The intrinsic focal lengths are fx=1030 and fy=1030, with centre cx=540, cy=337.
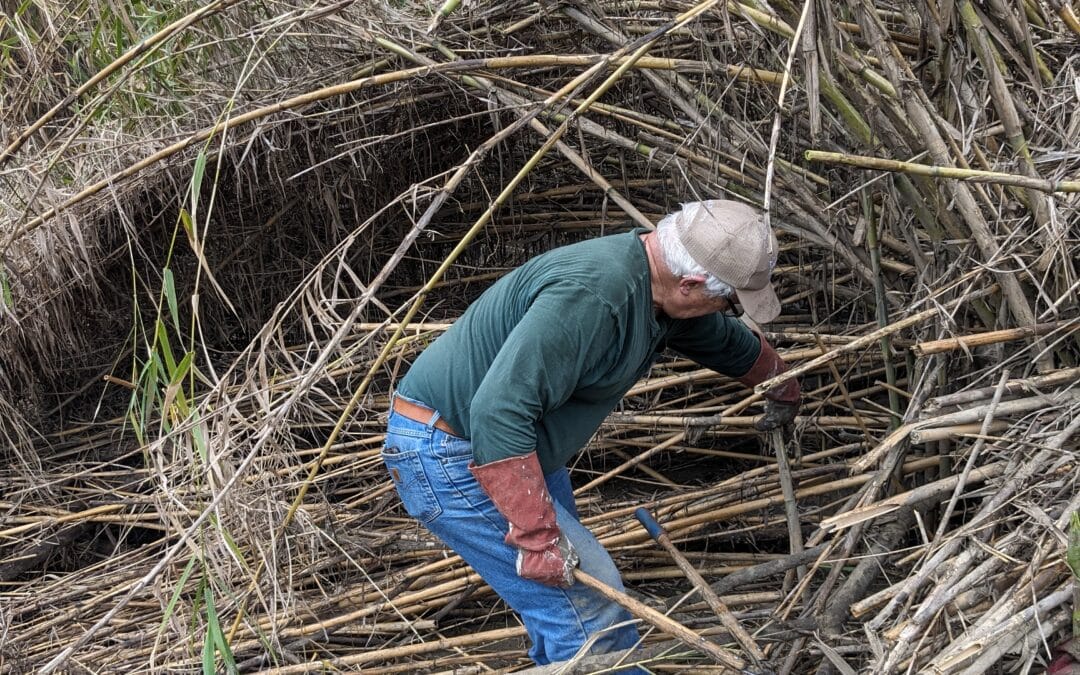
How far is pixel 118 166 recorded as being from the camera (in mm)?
3623

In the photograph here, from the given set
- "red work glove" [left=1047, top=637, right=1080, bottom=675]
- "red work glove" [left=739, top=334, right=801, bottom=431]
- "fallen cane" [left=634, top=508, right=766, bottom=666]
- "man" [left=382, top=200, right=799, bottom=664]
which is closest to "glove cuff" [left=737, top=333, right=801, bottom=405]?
"red work glove" [left=739, top=334, right=801, bottom=431]

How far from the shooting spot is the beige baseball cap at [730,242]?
2318mm

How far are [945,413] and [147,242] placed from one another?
3.10 meters

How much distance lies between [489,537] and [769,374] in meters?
0.97

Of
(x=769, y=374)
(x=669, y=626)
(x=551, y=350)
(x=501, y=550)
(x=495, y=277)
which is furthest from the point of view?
(x=495, y=277)

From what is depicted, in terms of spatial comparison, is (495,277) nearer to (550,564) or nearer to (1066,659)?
(550,564)

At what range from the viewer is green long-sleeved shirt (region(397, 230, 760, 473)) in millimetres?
2262

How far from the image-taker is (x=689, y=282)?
2.38m

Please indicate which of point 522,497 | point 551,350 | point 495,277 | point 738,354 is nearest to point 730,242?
point 551,350

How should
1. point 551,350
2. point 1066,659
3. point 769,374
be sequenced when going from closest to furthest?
point 1066,659
point 551,350
point 769,374

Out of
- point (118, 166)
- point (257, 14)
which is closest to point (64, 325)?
point (118, 166)

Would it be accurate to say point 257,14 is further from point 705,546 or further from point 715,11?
point 705,546

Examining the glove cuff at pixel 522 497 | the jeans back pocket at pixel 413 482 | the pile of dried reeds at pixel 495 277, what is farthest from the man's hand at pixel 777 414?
the jeans back pocket at pixel 413 482

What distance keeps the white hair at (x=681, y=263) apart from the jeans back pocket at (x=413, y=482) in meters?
0.78
